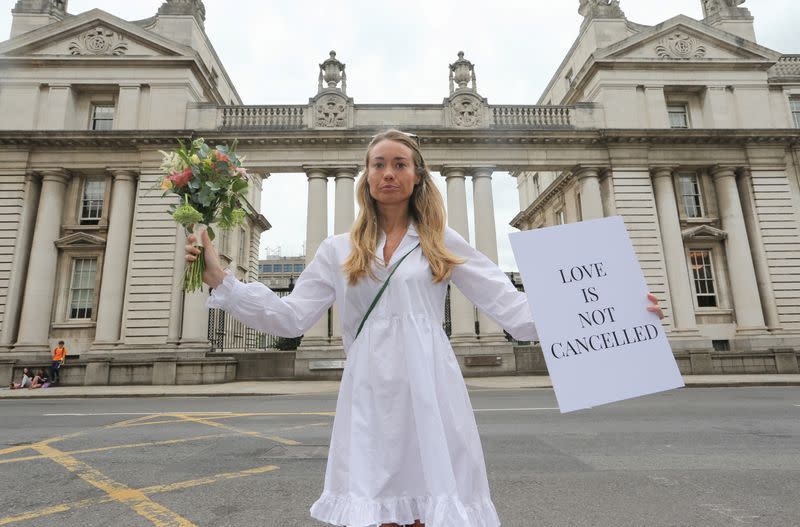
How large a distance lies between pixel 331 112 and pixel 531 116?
9976 mm

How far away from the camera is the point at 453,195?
2214cm

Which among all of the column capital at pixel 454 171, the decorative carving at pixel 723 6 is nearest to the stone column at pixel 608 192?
the column capital at pixel 454 171

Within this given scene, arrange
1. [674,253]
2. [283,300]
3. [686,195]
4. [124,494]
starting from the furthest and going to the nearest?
[686,195], [674,253], [124,494], [283,300]

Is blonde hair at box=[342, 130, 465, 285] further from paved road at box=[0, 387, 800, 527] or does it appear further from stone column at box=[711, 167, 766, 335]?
stone column at box=[711, 167, 766, 335]

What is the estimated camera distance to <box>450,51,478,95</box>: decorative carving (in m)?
23.7

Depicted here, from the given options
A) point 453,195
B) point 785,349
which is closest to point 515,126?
point 453,195

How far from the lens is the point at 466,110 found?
22.9m

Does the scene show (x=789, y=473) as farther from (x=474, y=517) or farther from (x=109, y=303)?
(x=109, y=303)

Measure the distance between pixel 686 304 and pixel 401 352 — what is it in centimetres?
2304

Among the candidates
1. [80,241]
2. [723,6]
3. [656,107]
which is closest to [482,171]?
[656,107]

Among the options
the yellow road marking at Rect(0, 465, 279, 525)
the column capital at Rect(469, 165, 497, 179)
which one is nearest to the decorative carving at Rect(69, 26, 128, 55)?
the column capital at Rect(469, 165, 497, 179)

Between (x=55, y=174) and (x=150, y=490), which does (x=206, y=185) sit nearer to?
(x=150, y=490)

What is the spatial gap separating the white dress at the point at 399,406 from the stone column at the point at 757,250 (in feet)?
82.6

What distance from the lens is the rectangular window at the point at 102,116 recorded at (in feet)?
76.4
